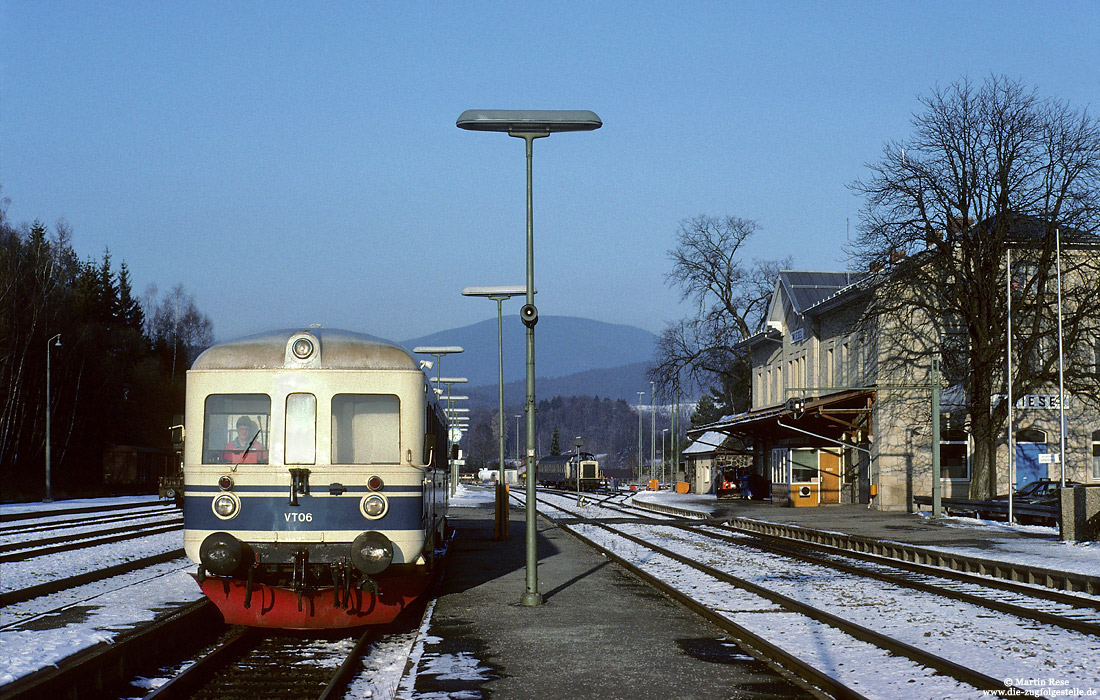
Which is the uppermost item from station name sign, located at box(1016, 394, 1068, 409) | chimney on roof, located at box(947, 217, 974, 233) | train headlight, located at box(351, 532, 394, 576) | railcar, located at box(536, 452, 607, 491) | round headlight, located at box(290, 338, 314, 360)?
chimney on roof, located at box(947, 217, 974, 233)

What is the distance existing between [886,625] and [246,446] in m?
6.62

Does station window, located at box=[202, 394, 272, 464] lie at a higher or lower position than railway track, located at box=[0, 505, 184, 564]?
higher

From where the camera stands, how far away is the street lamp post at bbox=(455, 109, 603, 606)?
13906 millimetres

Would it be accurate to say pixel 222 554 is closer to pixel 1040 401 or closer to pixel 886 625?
pixel 886 625

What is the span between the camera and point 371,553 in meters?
10.9

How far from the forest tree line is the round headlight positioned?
4094 centimetres

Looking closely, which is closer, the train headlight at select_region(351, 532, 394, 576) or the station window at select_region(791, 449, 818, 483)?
the train headlight at select_region(351, 532, 394, 576)

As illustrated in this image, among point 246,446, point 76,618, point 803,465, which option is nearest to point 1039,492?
point 803,465

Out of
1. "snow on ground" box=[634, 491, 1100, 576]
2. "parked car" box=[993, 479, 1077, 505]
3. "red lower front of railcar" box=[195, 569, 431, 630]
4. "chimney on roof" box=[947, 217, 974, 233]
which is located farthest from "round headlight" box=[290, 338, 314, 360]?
"chimney on roof" box=[947, 217, 974, 233]

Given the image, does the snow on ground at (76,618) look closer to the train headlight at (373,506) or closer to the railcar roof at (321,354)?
the train headlight at (373,506)

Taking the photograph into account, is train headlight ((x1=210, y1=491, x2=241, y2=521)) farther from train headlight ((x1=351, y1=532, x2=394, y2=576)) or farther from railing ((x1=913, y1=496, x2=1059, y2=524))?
railing ((x1=913, y1=496, x2=1059, y2=524))

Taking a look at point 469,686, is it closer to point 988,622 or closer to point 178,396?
point 988,622

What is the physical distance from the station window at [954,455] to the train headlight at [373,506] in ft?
102

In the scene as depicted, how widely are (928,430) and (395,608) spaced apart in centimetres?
2931
